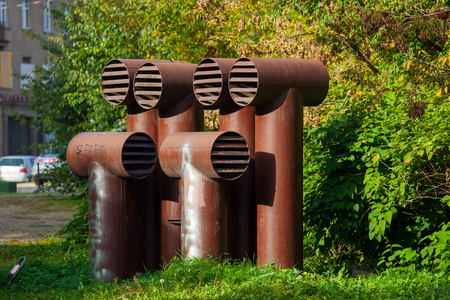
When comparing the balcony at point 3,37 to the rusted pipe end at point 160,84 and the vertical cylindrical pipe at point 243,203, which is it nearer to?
the rusted pipe end at point 160,84

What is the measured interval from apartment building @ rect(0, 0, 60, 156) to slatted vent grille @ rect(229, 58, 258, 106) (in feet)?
128

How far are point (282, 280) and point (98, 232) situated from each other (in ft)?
6.69

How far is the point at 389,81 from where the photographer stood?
1018cm

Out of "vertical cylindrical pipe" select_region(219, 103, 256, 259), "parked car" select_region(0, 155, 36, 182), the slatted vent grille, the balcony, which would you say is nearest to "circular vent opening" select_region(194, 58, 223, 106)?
the slatted vent grille

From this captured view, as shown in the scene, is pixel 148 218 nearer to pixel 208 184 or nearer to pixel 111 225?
pixel 111 225

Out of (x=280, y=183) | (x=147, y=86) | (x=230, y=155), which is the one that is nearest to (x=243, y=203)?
(x=280, y=183)

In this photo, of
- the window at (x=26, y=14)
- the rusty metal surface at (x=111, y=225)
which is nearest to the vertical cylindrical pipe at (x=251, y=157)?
the rusty metal surface at (x=111, y=225)

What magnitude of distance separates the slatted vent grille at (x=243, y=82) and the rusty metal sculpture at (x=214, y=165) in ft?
0.03

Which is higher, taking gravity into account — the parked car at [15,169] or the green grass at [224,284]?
the green grass at [224,284]

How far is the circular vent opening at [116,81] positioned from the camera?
8.04 m

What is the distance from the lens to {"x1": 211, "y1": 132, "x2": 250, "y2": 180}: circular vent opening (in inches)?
271

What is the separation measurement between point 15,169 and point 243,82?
2995 centimetres

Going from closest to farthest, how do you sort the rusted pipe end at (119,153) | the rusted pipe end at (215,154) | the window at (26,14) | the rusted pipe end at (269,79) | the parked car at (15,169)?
the rusted pipe end at (215,154) < the rusted pipe end at (269,79) < the rusted pipe end at (119,153) < the parked car at (15,169) < the window at (26,14)

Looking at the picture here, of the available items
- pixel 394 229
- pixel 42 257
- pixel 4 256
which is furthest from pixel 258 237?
pixel 4 256
